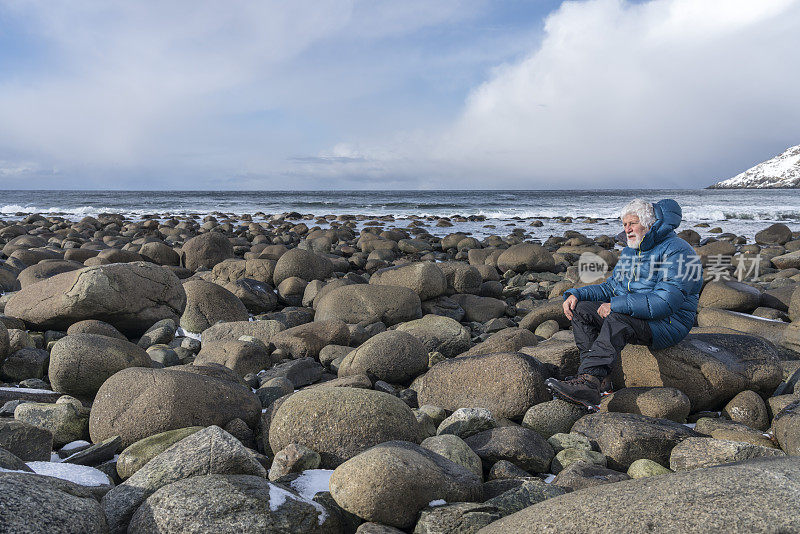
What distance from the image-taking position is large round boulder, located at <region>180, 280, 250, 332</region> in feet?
25.2

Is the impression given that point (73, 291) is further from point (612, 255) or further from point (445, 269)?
point (612, 255)

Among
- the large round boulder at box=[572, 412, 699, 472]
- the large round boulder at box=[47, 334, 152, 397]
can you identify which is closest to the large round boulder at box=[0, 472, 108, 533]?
the large round boulder at box=[47, 334, 152, 397]

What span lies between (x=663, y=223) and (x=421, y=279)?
4.82 m

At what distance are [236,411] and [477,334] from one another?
4.63 m

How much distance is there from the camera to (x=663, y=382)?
15.4 ft

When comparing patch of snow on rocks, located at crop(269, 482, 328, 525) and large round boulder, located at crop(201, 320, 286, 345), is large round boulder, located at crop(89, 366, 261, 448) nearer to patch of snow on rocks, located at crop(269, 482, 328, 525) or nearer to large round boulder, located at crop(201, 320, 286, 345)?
patch of snow on rocks, located at crop(269, 482, 328, 525)

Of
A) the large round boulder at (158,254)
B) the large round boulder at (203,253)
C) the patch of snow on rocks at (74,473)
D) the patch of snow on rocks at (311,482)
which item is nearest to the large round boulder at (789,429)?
the patch of snow on rocks at (311,482)

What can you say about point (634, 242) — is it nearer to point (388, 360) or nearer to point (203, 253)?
point (388, 360)

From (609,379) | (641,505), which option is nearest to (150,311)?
(609,379)

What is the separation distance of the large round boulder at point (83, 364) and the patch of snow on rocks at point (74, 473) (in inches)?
68.3

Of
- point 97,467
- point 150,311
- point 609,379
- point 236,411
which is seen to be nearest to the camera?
point 97,467

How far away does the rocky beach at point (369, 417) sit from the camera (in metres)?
2.42

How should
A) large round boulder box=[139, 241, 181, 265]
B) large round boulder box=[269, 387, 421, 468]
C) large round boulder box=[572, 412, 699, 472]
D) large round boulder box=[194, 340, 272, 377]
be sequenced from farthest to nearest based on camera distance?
large round boulder box=[139, 241, 181, 265]
large round boulder box=[194, 340, 272, 377]
large round boulder box=[572, 412, 699, 472]
large round boulder box=[269, 387, 421, 468]

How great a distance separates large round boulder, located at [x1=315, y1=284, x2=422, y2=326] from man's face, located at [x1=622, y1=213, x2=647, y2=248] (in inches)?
154
